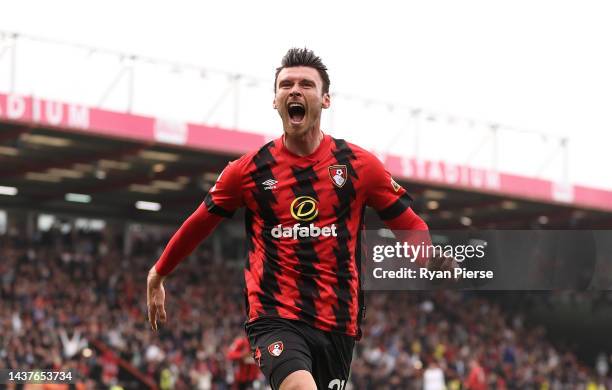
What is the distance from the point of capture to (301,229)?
17.9ft

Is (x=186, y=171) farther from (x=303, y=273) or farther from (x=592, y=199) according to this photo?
(x=303, y=273)

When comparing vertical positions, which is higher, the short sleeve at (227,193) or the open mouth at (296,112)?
the open mouth at (296,112)

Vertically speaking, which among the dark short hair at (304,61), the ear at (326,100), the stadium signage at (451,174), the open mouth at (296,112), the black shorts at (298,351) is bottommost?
the black shorts at (298,351)

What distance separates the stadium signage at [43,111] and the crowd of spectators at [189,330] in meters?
4.07

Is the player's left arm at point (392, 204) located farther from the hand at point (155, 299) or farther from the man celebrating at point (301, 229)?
the hand at point (155, 299)

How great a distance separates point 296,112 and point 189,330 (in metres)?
20.9

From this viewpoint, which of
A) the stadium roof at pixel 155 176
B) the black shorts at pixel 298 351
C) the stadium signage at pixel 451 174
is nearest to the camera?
the black shorts at pixel 298 351

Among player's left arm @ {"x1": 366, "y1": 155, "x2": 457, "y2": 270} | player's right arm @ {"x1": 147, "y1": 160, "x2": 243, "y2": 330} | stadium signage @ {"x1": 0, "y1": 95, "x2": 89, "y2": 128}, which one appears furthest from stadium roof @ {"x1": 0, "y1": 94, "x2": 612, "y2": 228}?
player's left arm @ {"x1": 366, "y1": 155, "x2": 457, "y2": 270}

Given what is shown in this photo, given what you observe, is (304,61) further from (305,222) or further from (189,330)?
(189,330)

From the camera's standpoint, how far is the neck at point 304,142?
5543mm

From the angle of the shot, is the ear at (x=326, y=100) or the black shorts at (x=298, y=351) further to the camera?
the ear at (x=326, y=100)

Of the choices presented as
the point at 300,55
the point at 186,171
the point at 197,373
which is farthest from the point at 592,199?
the point at 300,55

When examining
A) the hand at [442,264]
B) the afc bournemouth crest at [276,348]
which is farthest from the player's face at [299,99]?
the afc bournemouth crest at [276,348]

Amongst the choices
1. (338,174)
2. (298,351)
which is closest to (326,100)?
(338,174)
